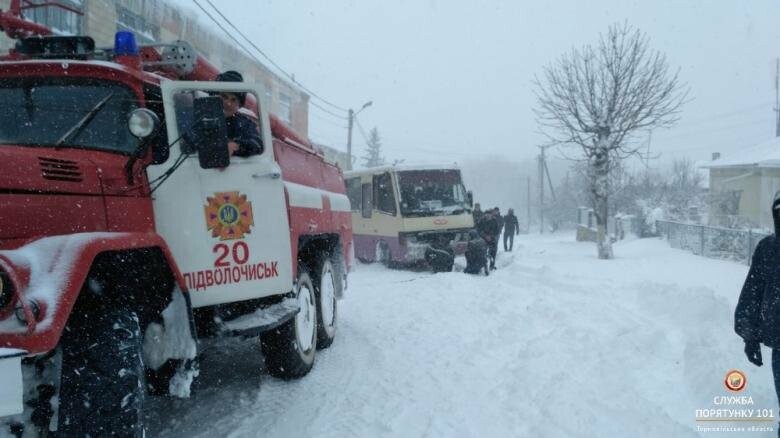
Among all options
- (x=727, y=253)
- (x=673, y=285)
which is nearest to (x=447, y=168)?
(x=673, y=285)

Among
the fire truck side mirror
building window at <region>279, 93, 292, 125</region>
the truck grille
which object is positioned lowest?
the truck grille

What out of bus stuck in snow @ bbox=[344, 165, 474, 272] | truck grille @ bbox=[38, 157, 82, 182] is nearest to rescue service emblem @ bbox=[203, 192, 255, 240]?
truck grille @ bbox=[38, 157, 82, 182]

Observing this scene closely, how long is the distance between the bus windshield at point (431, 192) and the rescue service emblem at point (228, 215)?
10216 millimetres

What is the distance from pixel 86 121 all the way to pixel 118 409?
1.87 m

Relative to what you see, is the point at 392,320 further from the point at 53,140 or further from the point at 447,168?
the point at 447,168

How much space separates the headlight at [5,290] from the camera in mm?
2291

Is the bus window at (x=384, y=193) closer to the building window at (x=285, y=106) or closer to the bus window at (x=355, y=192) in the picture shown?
the bus window at (x=355, y=192)

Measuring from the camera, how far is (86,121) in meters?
3.48

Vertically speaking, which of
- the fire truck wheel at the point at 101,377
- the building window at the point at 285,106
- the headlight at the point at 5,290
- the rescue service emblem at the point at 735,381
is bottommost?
the rescue service emblem at the point at 735,381

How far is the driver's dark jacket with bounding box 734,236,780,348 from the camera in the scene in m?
3.29

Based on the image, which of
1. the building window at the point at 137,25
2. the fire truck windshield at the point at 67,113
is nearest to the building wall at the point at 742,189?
the building window at the point at 137,25

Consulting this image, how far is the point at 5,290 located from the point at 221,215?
159 cm

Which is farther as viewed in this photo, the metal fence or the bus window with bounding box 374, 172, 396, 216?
the bus window with bounding box 374, 172, 396, 216

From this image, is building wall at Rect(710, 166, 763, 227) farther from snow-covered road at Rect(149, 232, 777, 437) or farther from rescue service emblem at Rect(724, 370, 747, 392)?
rescue service emblem at Rect(724, 370, 747, 392)
